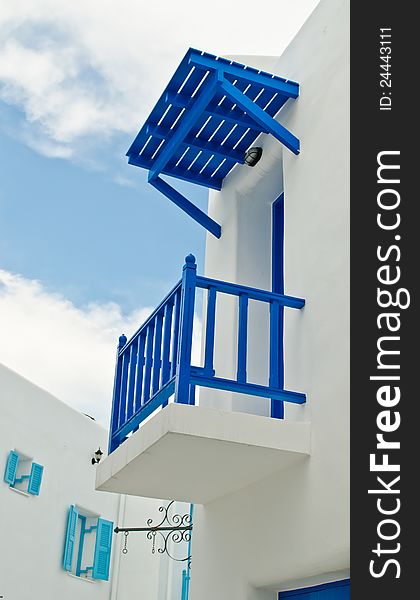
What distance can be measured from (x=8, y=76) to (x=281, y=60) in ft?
43.9

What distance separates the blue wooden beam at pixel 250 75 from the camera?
678cm

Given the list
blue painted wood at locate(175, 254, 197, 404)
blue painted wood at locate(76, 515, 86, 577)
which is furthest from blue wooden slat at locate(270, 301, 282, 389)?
blue painted wood at locate(76, 515, 86, 577)

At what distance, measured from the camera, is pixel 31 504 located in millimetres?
12906

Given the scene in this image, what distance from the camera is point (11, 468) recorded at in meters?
12.2

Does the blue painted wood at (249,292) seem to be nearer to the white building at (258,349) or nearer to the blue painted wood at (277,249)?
the white building at (258,349)

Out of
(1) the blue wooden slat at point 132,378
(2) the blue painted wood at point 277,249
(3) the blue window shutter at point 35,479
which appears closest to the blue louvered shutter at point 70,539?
(3) the blue window shutter at point 35,479

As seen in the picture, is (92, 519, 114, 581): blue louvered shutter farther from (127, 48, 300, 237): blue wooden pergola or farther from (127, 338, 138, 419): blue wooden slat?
(127, 338, 138, 419): blue wooden slat

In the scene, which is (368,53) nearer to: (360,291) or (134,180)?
(360,291)

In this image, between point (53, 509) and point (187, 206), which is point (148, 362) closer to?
point (187, 206)

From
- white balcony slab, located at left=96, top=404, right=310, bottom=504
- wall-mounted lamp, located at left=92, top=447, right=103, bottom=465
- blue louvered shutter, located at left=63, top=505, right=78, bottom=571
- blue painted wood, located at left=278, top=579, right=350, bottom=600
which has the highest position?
wall-mounted lamp, located at left=92, top=447, right=103, bottom=465

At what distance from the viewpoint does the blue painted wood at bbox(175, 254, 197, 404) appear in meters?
5.59

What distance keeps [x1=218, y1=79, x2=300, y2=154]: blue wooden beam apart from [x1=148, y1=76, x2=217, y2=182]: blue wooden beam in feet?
0.46

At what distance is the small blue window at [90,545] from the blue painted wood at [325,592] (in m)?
8.61

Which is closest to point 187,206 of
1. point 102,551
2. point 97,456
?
point 97,456
